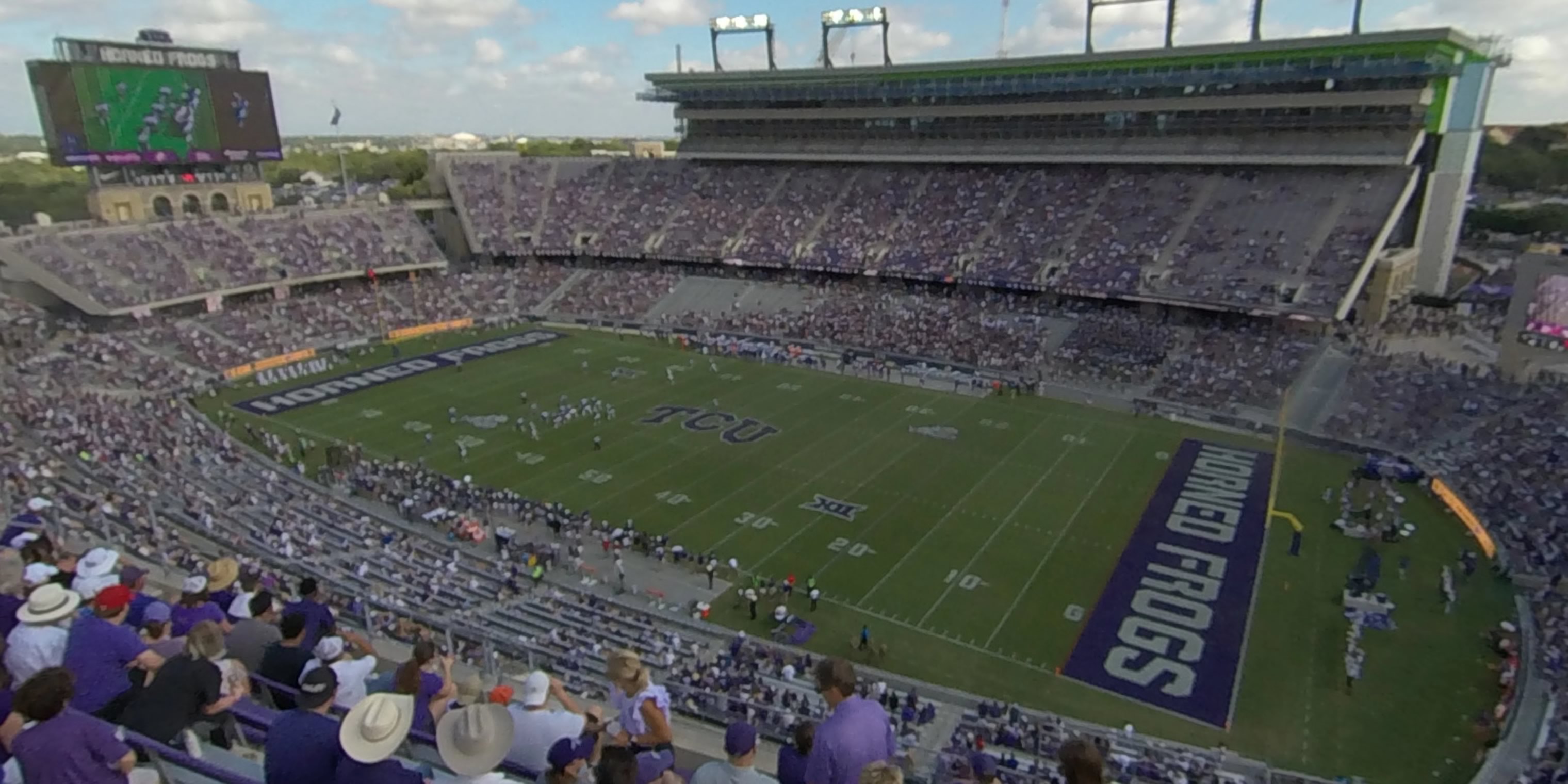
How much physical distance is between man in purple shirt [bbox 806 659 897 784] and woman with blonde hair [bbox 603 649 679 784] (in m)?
0.96

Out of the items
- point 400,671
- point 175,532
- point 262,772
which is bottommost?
point 175,532

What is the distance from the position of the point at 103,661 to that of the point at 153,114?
5517 cm

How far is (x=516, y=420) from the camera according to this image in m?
36.1

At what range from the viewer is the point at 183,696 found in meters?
5.89

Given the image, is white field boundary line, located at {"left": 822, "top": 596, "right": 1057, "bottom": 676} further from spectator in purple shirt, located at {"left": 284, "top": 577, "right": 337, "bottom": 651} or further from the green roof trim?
the green roof trim

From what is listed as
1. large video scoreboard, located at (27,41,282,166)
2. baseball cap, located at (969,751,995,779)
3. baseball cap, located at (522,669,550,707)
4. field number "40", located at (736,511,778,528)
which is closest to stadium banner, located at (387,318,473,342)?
large video scoreboard, located at (27,41,282,166)

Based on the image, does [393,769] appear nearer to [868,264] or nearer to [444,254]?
[868,264]

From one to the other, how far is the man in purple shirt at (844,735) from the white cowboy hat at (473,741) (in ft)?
6.50

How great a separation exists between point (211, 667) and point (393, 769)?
2016mm

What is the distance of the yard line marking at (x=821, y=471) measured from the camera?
2572cm

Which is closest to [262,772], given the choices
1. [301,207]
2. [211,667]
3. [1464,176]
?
[211,667]

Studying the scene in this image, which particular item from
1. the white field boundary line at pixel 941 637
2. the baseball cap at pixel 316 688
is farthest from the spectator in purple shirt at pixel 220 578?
the white field boundary line at pixel 941 637

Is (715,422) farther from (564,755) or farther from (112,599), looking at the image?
(564,755)

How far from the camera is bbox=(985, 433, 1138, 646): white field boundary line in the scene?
862 inches
